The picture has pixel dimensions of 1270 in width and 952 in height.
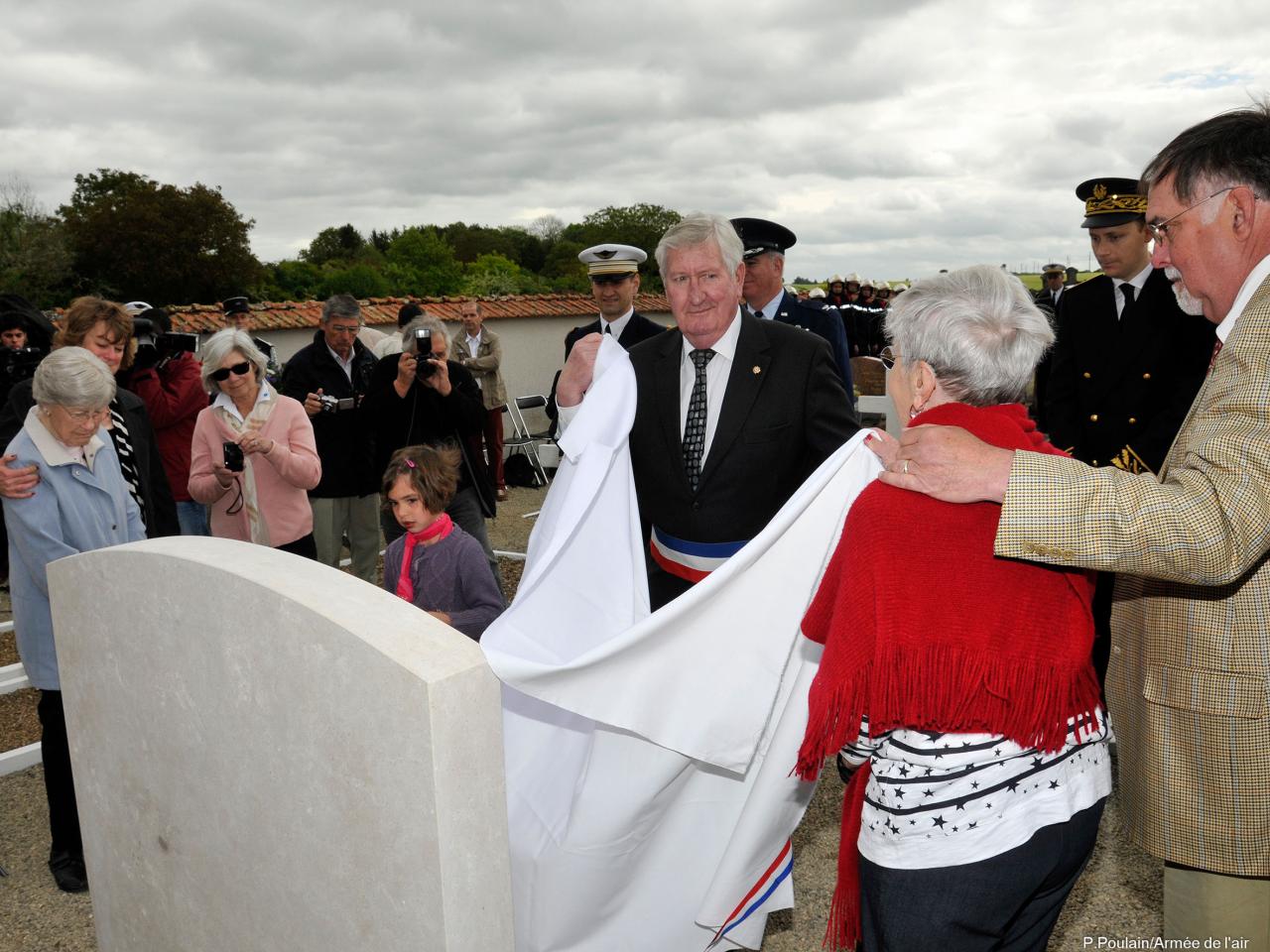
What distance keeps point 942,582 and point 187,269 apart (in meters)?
37.8

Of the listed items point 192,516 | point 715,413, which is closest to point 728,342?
point 715,413

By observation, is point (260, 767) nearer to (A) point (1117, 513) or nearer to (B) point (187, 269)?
(A) point (1117, 513)

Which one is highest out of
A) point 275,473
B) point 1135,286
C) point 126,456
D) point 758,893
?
point 1135,286

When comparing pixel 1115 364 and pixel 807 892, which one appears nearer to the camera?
pixel 807 892

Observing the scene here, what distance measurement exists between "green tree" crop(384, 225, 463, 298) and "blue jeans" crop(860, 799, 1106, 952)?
1014 inches

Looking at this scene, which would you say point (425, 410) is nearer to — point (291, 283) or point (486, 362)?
point (486, 362)

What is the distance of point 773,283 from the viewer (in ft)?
19.4

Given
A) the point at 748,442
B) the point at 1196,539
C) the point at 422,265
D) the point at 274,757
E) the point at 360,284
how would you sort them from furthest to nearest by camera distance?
the point at 422,265
the point at 360,284
the point at 748,442
the point at 274,757
the point at 1196,539

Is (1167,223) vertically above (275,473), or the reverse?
(1167,223)

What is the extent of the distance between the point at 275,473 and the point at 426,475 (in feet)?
4.79

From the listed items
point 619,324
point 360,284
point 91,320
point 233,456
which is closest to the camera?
point 91,320

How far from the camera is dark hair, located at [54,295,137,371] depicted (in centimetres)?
455

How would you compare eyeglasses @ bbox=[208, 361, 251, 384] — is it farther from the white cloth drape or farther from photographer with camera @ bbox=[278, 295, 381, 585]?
the white cloth drape

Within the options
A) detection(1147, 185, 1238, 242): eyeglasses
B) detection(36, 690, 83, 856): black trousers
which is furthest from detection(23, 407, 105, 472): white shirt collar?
detection(1147, 185, 1238, 242): eyeglasses
